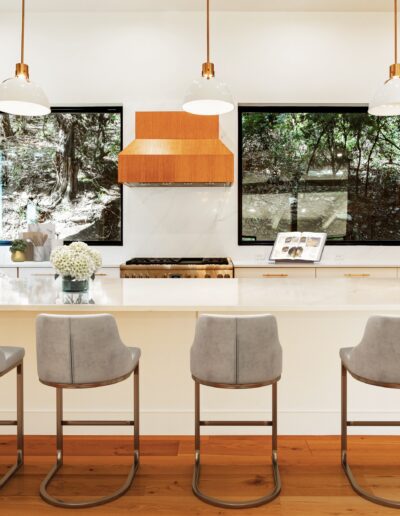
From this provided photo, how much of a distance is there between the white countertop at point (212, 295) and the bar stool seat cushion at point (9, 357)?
0.21 m

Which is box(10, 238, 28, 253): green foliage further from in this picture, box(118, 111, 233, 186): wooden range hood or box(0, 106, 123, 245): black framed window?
box(118, 111, 233, 186): wooden range hood

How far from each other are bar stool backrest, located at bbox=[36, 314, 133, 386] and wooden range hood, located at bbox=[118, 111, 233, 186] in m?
2.47

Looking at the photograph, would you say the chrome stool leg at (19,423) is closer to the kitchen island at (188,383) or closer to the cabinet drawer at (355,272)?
the kitchen island at (188,383)

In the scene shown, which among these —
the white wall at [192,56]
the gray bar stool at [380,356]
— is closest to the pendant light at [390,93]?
the gray bar stool at [380,356]

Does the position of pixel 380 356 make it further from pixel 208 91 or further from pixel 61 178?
pixel 61 178

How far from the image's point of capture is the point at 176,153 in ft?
13.6

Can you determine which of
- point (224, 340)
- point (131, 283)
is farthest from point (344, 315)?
point (131, 283)

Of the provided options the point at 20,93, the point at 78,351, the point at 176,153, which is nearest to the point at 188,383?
the point at 78,351

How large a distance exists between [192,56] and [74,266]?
3.33 metres

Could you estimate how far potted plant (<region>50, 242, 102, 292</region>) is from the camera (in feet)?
7.90

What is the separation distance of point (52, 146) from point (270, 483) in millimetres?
4232

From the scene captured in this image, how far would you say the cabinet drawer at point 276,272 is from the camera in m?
4.32

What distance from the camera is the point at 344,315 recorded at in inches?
102

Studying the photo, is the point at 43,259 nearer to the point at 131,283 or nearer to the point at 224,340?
the point at 131,283
